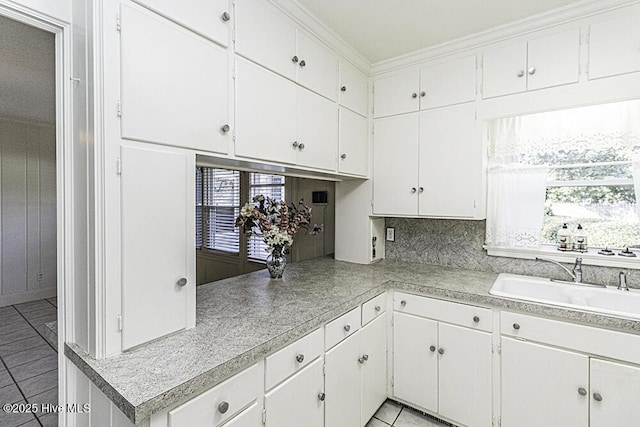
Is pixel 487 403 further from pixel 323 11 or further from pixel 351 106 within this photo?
pixel 323 11

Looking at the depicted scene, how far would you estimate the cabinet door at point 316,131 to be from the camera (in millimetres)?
1894

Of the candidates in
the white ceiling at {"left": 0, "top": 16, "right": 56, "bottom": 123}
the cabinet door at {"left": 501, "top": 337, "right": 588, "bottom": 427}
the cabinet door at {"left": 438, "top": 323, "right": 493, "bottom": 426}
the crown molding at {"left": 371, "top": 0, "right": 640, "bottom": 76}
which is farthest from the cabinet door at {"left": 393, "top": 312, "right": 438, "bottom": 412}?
the white ceiling at {"left": 0, "top": 16, "right": 56, "bottom": 123}

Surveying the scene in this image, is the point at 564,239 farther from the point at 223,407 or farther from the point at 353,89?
the point at 223,407

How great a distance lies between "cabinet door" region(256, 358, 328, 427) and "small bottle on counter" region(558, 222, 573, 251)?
6.10 ft

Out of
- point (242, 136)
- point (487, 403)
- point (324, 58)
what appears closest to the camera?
point (242, 136)

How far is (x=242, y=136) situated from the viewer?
4.91 feet

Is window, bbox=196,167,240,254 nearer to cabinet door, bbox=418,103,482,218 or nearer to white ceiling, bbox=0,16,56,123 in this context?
white ceiling, bbox=0,16,56,123

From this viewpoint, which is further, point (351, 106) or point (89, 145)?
point (351, 106)

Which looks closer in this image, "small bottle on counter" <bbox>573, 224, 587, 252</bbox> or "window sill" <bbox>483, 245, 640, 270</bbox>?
"window sill" <bbox>483, 245, 640, 270</bbox>

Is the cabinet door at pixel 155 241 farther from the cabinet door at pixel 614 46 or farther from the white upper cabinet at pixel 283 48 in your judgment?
the cabinet door at pixel 614 46

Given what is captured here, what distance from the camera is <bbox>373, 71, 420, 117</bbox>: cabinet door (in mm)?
2365

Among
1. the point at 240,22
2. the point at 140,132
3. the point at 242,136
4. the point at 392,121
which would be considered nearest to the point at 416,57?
the point at 392,121

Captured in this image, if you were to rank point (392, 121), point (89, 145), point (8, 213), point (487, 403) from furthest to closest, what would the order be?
point (8, 213), point (392, 121), point (487, 403), point (89, 145)

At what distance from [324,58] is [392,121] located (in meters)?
0.77
